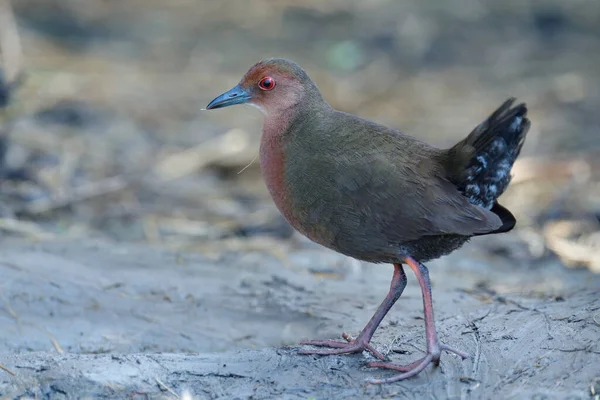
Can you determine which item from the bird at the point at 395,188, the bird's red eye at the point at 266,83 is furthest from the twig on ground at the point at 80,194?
the bird at the point at 395,188

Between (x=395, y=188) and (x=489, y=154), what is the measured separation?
478mm

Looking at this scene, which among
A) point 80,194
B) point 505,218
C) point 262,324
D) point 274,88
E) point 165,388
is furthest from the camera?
point 80,194

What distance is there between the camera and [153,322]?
526 cm

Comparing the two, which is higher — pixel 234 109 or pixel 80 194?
pixel 234 109

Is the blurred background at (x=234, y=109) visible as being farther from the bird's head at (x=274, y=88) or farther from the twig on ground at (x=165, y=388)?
the twig on ground at (x=165, y=388)

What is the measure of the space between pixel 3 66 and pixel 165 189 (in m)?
1.86

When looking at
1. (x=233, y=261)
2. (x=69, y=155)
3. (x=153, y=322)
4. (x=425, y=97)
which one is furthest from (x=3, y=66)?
(x=425, y=97)

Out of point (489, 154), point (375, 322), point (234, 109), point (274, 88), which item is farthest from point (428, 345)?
point (234, 109)

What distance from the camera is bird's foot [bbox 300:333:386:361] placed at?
14.8 ft

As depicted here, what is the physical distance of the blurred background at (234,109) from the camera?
24.4ft

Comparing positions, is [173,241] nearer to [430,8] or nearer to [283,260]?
[283,260]

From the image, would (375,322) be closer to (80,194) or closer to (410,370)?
(410,370)

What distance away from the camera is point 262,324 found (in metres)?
5.40

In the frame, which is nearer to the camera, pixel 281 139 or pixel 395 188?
pixel 395 188
